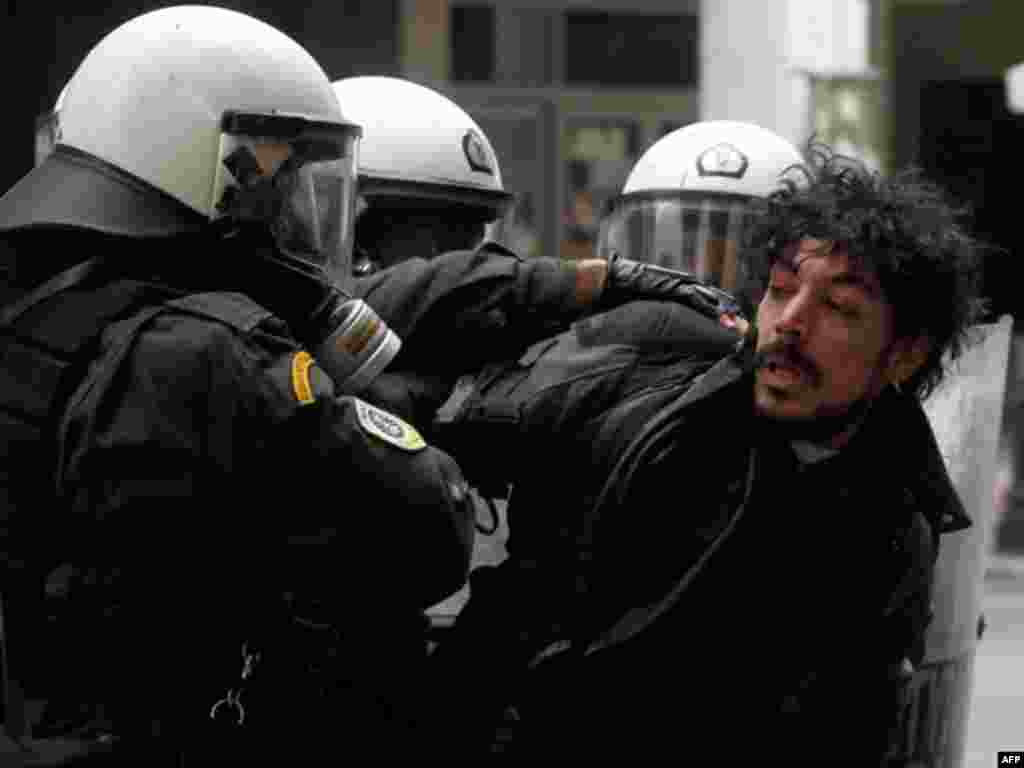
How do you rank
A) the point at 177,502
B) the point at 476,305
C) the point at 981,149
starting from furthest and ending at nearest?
the point at 981,149
the point at 476,305
the point at 177,502

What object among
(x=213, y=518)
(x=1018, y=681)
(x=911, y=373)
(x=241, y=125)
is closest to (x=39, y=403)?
(x=213, y=518)

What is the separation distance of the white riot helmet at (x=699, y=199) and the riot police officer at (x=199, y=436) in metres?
1.12

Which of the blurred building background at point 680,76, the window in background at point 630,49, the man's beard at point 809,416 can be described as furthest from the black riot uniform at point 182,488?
the window in background at point 630,49

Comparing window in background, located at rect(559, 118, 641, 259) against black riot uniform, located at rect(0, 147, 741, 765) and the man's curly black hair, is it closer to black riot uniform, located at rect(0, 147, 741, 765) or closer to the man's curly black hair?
the man's curly black hair

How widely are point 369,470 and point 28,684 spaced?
44 centimetres

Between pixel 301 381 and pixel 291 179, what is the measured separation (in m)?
0.32

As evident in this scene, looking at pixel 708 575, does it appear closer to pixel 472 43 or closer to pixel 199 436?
pixel 199 436

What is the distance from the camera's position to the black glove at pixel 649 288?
10.1 feet

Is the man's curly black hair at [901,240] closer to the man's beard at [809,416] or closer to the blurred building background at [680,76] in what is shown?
the man's beard at [809,416]

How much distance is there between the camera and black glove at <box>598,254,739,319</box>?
10.1 feet

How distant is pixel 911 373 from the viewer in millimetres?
2850

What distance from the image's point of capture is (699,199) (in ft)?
12.7

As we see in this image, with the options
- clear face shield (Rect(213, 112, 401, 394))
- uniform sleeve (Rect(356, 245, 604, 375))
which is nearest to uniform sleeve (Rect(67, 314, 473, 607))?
clear face shield (Rect(213, 112, 401, 394))

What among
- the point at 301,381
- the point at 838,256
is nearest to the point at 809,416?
the point at 838,256
